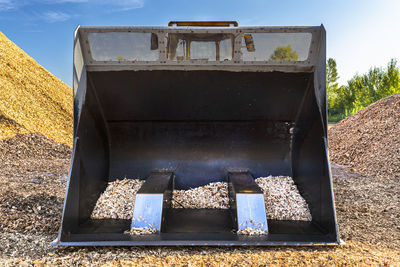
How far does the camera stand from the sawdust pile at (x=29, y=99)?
377 inches

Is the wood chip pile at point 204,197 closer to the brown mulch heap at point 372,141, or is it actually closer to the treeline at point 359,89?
the brown mulch heap at point 372,141

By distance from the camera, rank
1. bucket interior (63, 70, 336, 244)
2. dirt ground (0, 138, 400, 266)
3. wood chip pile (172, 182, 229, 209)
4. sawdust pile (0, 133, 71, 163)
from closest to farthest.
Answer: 1. dirt ground (0, 138, 400, 266)
2. bucket interior (63, 70, 336, 244)
3. wood chip pile (172, 182, 229, 209)
4. sawdust pile (0, 133, 71, 163)

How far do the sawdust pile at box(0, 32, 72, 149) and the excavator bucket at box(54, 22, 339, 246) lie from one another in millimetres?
6732

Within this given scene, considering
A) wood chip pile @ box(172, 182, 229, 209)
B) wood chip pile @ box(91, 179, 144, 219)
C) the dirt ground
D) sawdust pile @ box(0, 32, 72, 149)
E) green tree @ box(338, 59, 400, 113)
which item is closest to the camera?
the dirt ground

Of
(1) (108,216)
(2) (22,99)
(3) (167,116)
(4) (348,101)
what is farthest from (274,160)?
(4) (348,101)

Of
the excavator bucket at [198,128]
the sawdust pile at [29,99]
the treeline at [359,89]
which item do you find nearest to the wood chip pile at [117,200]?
the excavator bucket at [198,128]

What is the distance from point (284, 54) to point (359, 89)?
33.6 m

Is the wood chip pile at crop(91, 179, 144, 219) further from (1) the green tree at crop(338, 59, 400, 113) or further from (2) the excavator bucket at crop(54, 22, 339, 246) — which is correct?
(1) the green tree at crop(338, 59, 400, 113)

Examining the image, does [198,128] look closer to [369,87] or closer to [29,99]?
[29,99]

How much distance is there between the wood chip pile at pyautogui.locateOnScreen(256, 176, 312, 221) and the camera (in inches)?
116

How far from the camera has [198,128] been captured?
357 centimetres

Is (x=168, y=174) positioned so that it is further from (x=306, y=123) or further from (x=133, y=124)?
(x=306, y=123)

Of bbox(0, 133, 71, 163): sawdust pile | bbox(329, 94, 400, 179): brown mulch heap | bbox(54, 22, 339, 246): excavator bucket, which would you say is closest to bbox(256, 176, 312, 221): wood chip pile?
bbox(54, 22, 339, 246): excavator bucket

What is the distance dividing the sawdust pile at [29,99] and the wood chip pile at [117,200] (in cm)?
669
